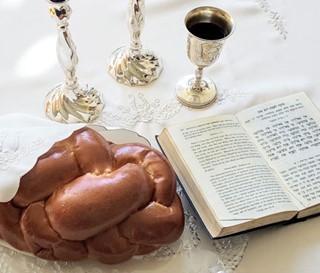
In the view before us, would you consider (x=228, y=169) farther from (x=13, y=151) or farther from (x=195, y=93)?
(x=13, y=151)

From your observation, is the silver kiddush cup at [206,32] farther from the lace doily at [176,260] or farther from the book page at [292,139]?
the lace doily at [176,260]

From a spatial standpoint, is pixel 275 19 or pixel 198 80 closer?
pixel 198 80

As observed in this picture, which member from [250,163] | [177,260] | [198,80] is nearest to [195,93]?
[198,80]

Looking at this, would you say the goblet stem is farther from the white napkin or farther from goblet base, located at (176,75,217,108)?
the white napkin

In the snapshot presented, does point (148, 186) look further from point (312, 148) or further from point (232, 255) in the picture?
point (312, 148)

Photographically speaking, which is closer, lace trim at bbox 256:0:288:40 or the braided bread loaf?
the braided bread loaf

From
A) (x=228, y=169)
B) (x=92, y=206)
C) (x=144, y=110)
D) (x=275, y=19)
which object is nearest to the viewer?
(x=92, y=206)

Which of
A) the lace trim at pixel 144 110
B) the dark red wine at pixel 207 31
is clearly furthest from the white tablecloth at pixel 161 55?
the dark red wine at pixel 207 31

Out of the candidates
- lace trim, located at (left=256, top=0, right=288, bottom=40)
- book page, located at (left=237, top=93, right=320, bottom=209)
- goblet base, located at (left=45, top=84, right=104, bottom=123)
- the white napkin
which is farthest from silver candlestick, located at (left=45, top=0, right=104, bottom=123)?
lace trim, located at (left=256, top=0, right=288, bottom=40)
